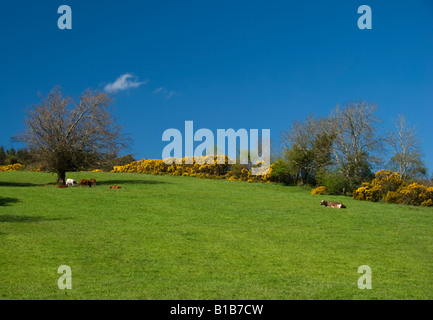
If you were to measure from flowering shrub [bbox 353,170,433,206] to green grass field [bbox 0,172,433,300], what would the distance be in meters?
6.57

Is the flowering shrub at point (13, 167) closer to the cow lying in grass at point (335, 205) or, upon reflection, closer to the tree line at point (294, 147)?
the tree line at point (294, 147)

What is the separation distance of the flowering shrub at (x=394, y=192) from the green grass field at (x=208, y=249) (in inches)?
259

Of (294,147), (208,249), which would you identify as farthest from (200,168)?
(208,249)

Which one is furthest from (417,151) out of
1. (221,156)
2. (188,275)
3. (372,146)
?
(188,275)

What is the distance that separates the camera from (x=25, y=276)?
10828mm

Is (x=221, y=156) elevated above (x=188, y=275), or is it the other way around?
(x=221, y=156)

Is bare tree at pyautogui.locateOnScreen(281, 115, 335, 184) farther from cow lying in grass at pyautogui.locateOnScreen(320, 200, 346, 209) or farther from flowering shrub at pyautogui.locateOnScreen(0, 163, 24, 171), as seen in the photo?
flowering shrub at pyautogui.locateOnScreen(0, 163, 24, 171)

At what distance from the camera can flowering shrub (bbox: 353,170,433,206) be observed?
102ft

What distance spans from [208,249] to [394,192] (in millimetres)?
22453

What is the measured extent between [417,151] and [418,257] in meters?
34.2

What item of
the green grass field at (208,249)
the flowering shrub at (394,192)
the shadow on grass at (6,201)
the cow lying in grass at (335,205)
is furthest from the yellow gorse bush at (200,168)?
the shadow on grass at (6,201)

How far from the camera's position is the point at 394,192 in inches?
1253
